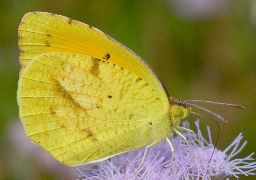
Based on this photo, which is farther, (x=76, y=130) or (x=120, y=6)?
(x=120, y=6)

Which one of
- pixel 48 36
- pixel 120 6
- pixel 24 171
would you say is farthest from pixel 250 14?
pixel 48 36

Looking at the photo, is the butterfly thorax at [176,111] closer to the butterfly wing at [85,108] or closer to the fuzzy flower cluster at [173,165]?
the butterfly wing at [85,108]

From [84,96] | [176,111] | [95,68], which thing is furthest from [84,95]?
[176,111]

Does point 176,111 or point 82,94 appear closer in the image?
point 176,111

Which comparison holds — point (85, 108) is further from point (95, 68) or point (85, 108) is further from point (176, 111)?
point (176, 111)

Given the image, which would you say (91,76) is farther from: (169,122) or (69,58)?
(169,122)

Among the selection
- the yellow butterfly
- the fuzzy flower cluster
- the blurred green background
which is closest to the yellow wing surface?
the yellow butterfly

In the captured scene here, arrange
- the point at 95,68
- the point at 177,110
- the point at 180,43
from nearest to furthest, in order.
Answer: the point at 177,110 < the point at 95,68 < the point at 180,43
